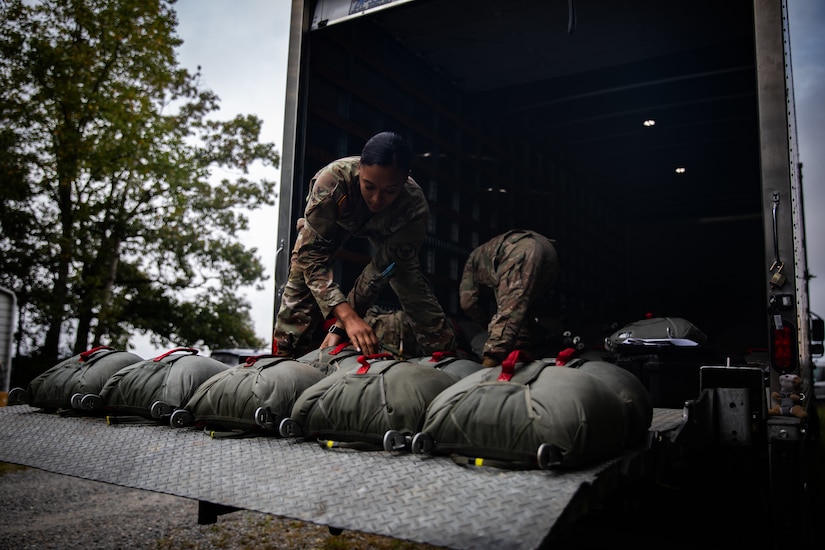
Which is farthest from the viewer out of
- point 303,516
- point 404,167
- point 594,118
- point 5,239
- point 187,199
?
point 187,199

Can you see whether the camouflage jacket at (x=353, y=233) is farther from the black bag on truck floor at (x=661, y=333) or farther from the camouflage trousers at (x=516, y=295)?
the black bag on truck floor at (x=661, y=333)

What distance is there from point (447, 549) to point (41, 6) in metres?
15.2

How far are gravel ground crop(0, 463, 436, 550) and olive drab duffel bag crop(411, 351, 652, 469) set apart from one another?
206 centimetres

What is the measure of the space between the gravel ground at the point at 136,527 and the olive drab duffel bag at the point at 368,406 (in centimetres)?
158

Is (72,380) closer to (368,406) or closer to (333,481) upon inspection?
(368,406)

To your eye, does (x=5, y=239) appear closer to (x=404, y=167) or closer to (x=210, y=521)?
(x=404, y=167)

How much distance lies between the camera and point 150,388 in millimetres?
2984

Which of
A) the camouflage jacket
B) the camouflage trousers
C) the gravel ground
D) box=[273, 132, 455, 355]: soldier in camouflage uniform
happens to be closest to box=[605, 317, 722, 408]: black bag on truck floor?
the camouflage trousers

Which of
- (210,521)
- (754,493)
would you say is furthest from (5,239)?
(754,493)

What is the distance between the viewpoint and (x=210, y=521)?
2.25 meters

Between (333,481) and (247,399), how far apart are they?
0.79 meters

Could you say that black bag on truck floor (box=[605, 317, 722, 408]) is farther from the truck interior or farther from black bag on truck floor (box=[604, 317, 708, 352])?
the truck interior

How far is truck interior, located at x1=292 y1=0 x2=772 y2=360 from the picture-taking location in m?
4.54

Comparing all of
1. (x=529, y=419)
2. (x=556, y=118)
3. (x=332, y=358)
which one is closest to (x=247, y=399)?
(x=332, y=358)
